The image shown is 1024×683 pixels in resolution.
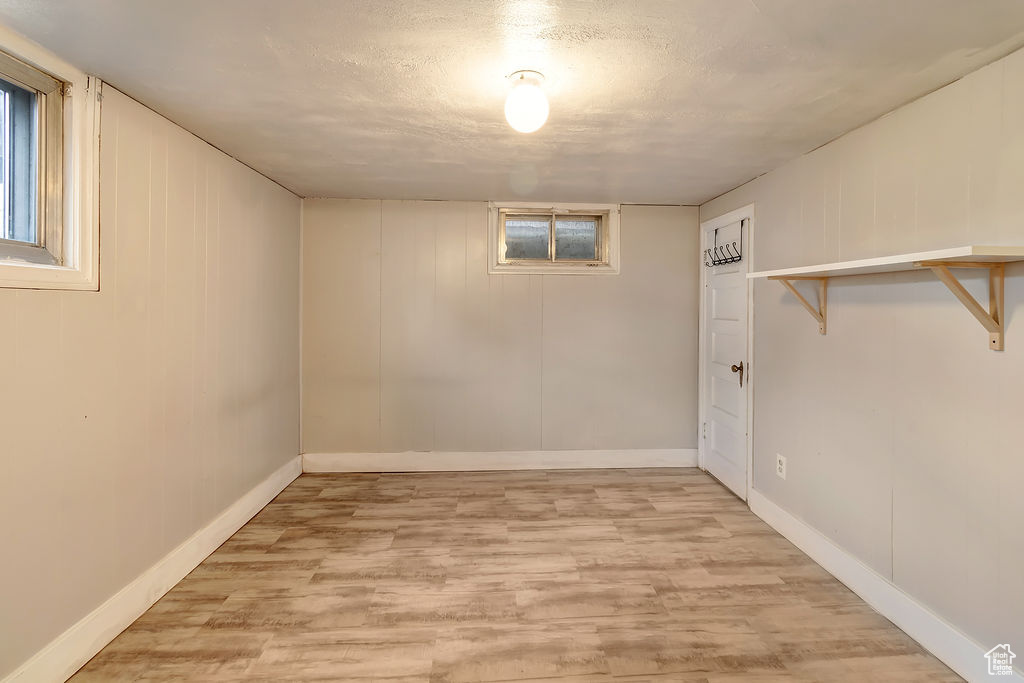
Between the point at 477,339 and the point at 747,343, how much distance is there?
2.09m

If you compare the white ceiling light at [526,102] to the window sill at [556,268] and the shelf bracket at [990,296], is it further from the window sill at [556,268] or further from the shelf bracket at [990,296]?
the window sill at [556,268]

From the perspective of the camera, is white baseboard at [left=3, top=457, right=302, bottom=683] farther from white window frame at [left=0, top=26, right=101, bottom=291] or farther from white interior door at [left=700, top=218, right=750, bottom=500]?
white interior door at [left=700, top=218, right=750, bottom=500]

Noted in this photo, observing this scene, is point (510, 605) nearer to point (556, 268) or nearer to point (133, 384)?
point (133, 384)

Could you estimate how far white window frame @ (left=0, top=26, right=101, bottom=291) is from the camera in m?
1.74

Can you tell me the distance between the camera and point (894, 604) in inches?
82.4

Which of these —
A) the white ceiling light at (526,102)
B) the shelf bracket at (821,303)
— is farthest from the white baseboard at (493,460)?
the white ceiling light at (526,102)

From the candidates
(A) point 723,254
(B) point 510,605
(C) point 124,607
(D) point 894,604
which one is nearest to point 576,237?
(A) point 723,254

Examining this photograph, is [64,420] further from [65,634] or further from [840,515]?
[840,515]

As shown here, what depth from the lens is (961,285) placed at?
1760 millimetres

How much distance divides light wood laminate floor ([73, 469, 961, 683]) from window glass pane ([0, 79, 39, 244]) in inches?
65.6

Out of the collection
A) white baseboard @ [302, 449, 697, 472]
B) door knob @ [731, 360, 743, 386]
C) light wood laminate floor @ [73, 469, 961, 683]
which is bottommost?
light wood laminate floor @ [73, 469, 961, 683]

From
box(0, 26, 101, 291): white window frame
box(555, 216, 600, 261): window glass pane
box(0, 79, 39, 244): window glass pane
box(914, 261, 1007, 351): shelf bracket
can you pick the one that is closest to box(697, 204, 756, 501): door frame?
box(555, 216, 600, 261): window glass pane

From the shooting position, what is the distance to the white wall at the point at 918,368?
1.67 meters

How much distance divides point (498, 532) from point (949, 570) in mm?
2122
